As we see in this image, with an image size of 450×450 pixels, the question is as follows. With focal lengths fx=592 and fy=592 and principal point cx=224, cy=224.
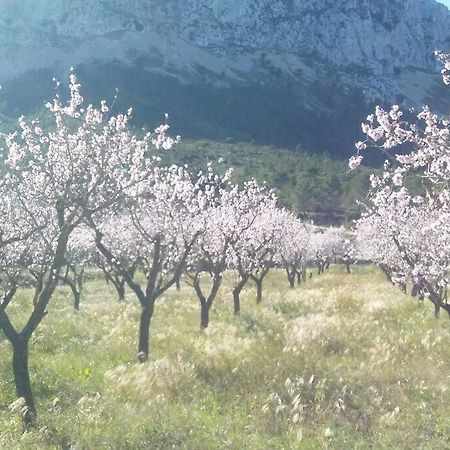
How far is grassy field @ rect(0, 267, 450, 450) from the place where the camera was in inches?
363

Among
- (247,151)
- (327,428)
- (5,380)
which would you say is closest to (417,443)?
(327,428)

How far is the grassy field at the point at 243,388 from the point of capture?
921 centimetres

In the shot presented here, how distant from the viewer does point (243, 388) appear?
476 inches

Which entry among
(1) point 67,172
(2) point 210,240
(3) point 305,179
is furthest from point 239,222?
(3) point 305,179

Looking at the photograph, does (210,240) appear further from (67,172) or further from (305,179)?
(305,179)

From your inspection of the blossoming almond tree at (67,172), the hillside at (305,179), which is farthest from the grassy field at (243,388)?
the hillside at (305,179)

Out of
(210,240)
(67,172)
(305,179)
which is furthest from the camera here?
(305,179)

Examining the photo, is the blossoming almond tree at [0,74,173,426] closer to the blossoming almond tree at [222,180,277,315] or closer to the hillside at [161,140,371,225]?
the blossoming almond tree at [222,180,277,315]

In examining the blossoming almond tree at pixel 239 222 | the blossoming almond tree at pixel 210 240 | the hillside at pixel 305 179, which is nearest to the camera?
the blossoming almond tree at pixel 210 240

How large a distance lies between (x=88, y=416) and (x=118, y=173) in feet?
24.8

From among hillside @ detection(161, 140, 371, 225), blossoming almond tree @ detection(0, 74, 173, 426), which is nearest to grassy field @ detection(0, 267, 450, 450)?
blossoming almond tree @ detection(0, 74, 173, 426)

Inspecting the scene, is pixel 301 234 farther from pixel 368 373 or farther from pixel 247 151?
pixel 247 151

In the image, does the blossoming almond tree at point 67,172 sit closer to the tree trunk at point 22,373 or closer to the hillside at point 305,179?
the tree trunk at point 22,373

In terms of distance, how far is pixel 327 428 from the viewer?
9.52 metres
